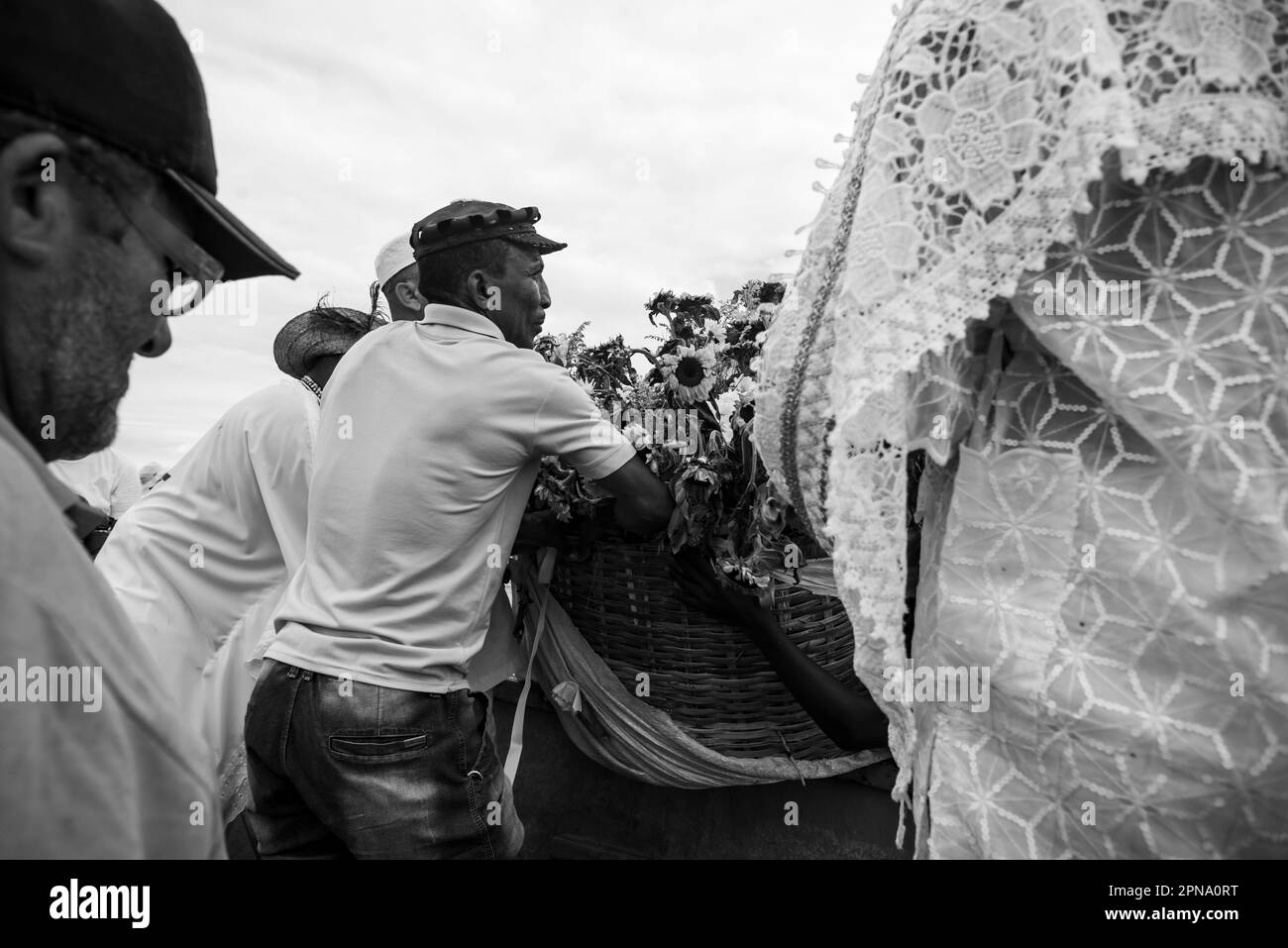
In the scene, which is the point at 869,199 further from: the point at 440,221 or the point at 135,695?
the point at 440,221

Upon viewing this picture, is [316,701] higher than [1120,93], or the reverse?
[1120,93]

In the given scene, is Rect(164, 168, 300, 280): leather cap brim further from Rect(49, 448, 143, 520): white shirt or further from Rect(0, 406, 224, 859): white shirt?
Rect(49, 448, 143, 520): white shirt

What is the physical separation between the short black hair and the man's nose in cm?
129

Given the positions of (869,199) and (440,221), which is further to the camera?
(440,221)

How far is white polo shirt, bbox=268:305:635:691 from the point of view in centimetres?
195

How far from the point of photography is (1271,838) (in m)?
0.91

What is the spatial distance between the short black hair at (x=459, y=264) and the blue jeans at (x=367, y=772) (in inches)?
44.2

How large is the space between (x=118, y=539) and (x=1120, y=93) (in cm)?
282

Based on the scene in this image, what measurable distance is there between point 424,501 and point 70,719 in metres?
1.27

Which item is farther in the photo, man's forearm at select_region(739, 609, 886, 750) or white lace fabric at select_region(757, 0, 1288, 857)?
man's forearm at select_region(739, 609, 886, 750)

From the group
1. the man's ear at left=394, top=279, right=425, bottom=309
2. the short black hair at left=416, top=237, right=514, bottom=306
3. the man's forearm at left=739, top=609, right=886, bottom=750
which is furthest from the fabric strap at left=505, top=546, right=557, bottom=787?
the man's ear at left=394, top=279, right=425, bottom=309

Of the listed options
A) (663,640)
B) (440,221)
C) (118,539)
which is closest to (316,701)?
(663,640)

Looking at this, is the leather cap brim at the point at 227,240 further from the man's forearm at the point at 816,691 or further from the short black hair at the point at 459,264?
the man's forearm at the point at 816,691

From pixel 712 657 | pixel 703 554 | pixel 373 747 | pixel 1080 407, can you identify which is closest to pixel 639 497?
pixel 703 554
